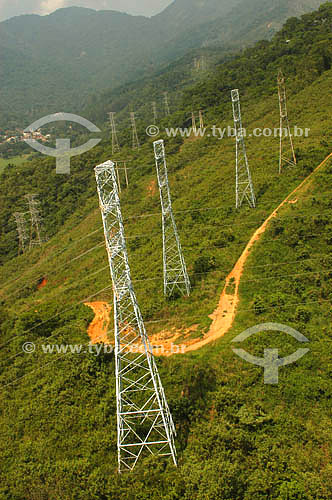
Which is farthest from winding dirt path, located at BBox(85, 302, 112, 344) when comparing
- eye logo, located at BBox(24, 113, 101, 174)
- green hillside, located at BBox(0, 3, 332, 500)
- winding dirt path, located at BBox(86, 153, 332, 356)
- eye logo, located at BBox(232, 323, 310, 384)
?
eye logo, located at BBox(24, 113, 101, 174)

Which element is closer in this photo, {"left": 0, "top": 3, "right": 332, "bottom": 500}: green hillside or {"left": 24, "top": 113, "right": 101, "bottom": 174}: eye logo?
{"left": 0, "top": 3, "right": 332, "bottom": 500}: green hillside

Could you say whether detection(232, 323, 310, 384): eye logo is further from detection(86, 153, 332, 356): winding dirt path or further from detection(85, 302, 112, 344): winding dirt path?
detection(85, 302, 112, 344): winding dirt path

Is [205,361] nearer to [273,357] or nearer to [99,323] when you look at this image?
[273,357]

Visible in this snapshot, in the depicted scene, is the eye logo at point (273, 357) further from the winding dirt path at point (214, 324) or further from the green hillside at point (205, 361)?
the winding dirt path at point (214, 324)

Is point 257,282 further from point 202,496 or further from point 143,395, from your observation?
point 202,496

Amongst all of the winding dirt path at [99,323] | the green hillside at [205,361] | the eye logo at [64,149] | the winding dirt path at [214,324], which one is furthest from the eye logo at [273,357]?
the eye logo at [64,149]

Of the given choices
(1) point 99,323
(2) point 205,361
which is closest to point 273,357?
(2) point 205,361

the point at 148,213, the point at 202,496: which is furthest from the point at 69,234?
the point at 202,496
